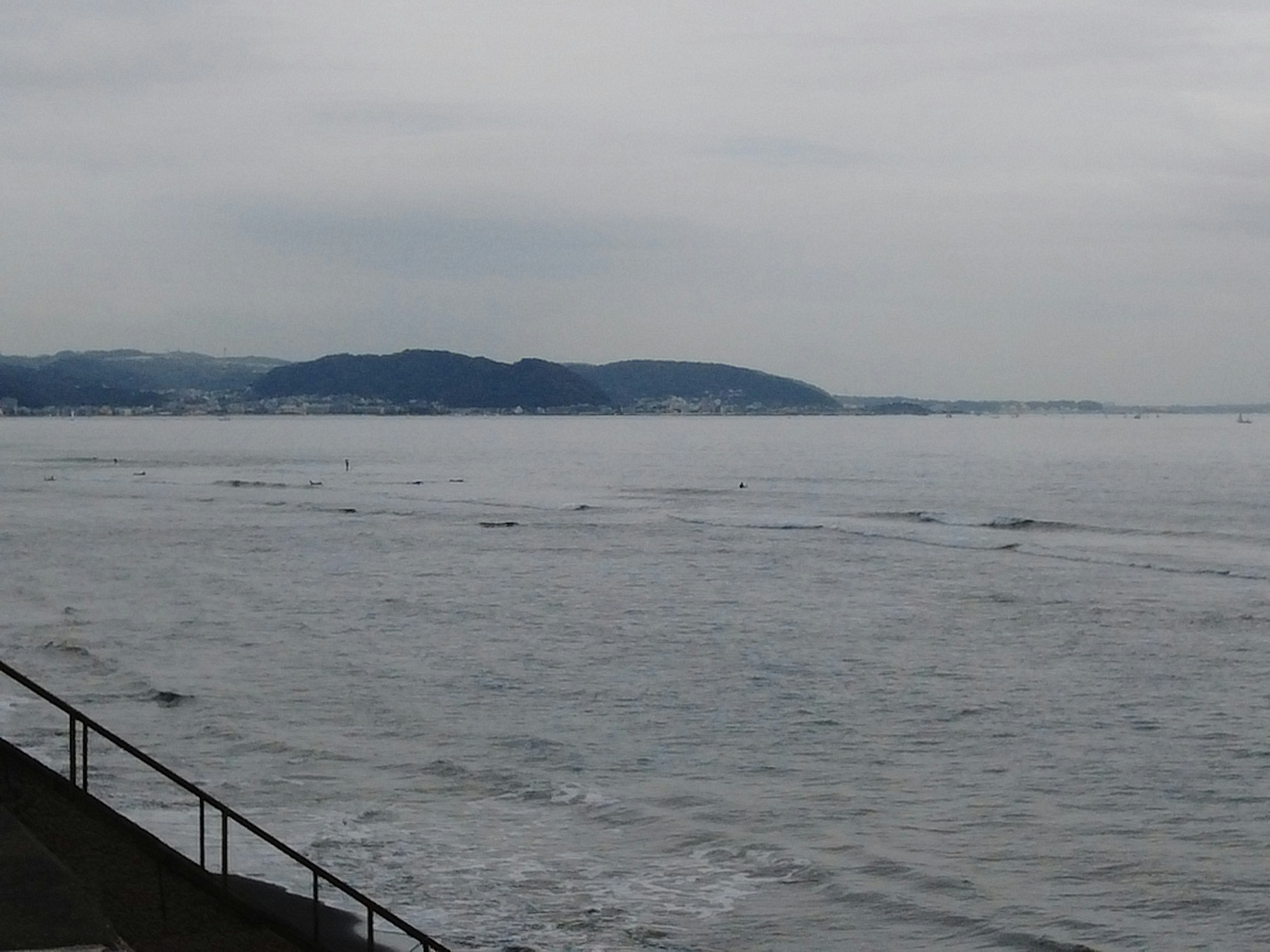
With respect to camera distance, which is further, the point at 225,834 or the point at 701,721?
the point at 701,721

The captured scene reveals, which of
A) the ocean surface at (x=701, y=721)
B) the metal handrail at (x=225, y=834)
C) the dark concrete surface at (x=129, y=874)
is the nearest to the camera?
the metal handrail at (x=225, y=834)

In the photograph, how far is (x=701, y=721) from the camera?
20734 mm

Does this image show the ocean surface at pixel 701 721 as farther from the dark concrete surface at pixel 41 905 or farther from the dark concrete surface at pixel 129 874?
the dark concrete surface at pixel 41 905

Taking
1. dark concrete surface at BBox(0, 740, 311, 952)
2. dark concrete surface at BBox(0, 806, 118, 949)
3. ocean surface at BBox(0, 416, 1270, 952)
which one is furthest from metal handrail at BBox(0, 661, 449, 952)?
ocean surface at BBox(0, 416, 1270, 952)

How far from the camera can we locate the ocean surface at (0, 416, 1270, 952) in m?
13.1

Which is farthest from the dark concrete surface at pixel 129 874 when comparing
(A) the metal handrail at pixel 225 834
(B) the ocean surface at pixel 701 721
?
(B) the ocean surface at pixel 701 721

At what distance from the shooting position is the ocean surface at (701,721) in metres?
13.1

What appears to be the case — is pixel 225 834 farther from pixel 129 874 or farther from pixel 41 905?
pixel 41 905

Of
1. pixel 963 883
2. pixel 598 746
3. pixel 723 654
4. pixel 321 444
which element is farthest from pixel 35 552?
pixel 321 444

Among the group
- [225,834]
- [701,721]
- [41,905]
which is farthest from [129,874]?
[701,721]

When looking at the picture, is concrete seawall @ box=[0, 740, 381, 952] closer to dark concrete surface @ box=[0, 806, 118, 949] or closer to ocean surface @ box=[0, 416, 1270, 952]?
dark concrete surface @ box=[0, 806, 118, 949]

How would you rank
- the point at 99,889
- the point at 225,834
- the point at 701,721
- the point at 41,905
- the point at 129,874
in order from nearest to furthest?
1. the point at 41,905
2. the point at 225,834
3. the point at 99,889
4. the point at 129,874
5. the point at 701,721

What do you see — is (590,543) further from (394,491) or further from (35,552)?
(394,491)

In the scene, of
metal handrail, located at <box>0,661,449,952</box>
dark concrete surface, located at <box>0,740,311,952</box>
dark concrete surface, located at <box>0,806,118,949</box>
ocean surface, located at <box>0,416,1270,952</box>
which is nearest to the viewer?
dark concrete surface, located at <box>0,806,118,949</box>
